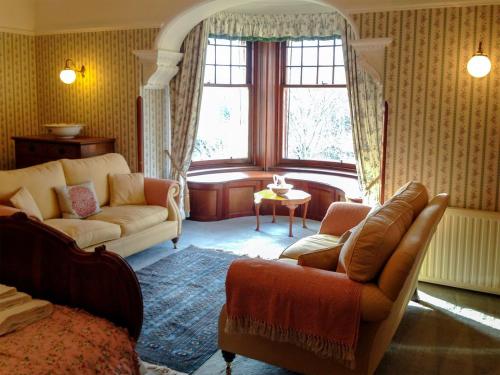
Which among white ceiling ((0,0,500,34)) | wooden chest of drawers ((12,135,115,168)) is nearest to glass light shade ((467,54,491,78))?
white ceiling ((0,0,500,34))

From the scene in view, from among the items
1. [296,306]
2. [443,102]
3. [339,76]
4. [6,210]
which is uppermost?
[339,76]

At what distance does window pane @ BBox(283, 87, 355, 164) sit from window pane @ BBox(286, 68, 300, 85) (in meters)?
0.09

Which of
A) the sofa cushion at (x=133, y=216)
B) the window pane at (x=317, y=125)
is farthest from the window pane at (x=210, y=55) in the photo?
the sofa cushion at (x=133, y=216)

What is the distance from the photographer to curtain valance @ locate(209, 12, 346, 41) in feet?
22.0

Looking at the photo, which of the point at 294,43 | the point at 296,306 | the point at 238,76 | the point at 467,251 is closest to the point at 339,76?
the point at 294,43

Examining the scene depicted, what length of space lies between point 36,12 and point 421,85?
4.81m

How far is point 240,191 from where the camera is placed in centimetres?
703

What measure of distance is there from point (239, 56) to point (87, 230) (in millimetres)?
3612

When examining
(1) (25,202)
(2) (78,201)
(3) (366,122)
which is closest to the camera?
(1) (25,202)

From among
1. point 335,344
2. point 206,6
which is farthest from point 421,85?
point 335,344

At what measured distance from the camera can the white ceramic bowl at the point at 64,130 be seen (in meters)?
6.26

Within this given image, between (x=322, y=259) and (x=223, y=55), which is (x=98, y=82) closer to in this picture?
(x=223, y=55)

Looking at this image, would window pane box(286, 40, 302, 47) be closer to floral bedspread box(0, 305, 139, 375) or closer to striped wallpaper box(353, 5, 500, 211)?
striped wallpaper box(353, 5, 500, 211)

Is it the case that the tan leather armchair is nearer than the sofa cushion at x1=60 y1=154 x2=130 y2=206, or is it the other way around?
the tan leather armchair
